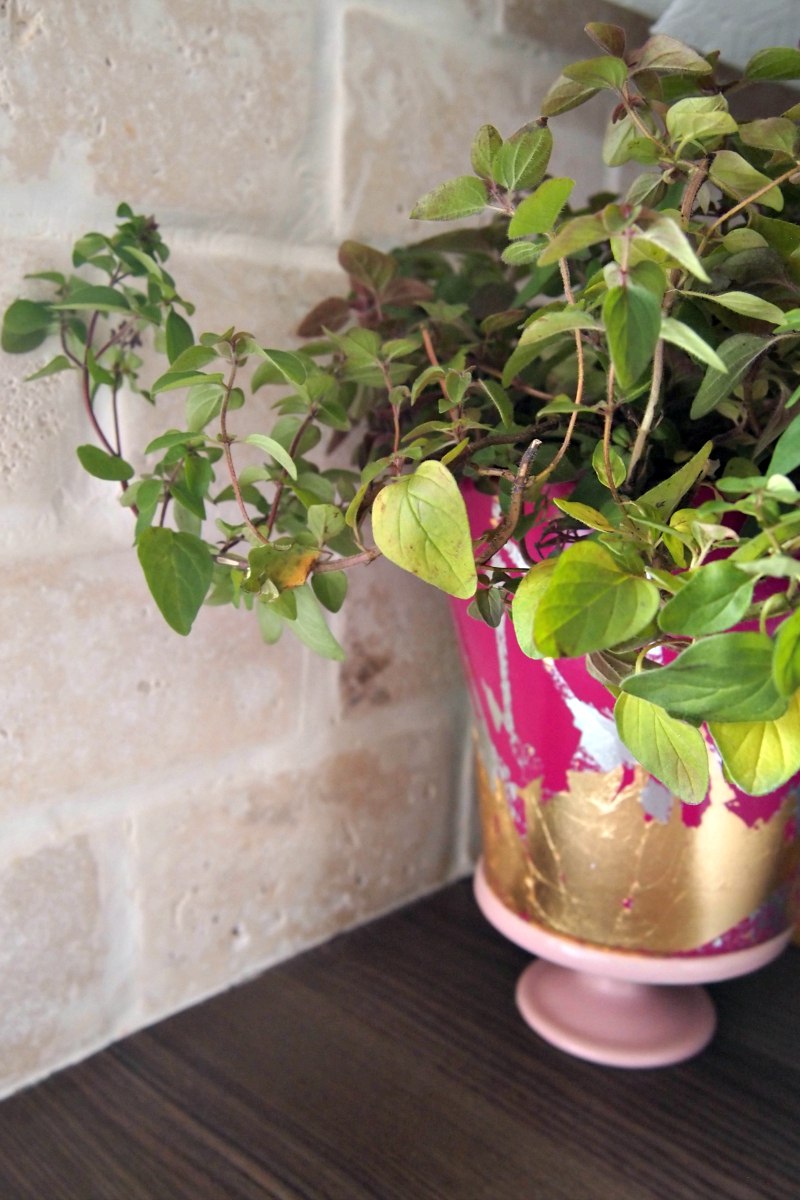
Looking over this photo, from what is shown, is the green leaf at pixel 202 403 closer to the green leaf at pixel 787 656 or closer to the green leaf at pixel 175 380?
the green leaf at pixel 175 380

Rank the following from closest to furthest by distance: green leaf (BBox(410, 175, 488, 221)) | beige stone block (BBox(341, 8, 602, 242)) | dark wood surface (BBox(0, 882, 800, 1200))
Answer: green leaf (BBox(410, 175, 488, 221)), dark wood surface (BBox(0, 882, 800, 1200)), beige stone block (BBox(341, 8, 602, 242))

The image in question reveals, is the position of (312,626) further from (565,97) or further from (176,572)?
(565,97)

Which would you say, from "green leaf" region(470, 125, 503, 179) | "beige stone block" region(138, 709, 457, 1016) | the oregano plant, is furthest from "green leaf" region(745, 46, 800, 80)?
"beige stone block" region(138, 709, 457, 1016)

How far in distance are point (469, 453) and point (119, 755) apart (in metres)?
0.28

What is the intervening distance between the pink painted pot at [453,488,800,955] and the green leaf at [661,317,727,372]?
182mm

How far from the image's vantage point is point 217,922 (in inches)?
23.1

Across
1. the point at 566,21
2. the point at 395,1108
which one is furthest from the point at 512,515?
the point at 566,21

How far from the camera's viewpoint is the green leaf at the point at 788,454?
0.29 meters

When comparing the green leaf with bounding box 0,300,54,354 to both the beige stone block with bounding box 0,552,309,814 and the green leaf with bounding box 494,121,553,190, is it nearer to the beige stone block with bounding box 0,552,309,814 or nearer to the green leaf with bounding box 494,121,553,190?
the beige stone block with bounding box 0,552,309,814

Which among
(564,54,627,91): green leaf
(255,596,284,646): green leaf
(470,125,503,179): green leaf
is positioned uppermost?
(564,54,627,91): green leaf

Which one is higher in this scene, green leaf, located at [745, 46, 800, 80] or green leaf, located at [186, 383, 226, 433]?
green leaf, located at [745, 46, 800, 80]

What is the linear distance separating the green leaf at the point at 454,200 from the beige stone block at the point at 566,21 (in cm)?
36

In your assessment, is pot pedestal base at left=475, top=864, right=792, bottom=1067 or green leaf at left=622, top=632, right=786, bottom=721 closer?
green leaf at left=622, top=632, right=786, bottom=721

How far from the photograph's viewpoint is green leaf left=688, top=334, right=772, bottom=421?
13.1 inches
